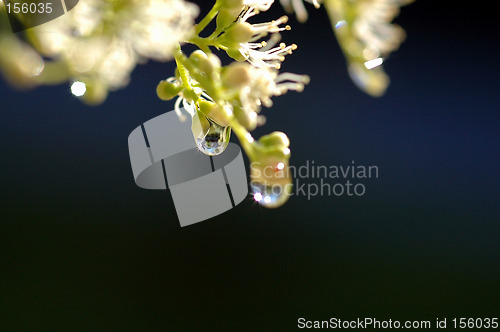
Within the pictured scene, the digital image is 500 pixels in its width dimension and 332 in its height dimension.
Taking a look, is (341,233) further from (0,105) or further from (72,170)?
(0,105)

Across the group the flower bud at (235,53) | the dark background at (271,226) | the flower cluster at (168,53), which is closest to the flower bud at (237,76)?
the flower cluster at (168,53)

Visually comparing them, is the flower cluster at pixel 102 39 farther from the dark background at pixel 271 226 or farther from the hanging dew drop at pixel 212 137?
the dark background at pixel 271 226

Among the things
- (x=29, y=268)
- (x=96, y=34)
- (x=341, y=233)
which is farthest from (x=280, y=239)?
(x=96, y=34)

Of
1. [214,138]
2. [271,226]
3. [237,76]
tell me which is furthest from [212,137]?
[271,226]

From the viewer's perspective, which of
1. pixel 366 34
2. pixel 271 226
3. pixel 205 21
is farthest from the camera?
pixel 271 226

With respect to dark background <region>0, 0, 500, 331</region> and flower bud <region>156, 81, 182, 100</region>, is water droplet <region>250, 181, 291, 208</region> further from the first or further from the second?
dark background <region>0, 0, 500, 331</region>

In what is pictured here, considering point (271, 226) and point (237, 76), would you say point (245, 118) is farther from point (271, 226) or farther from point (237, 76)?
point (271, 226)

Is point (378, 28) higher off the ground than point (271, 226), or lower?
lower
